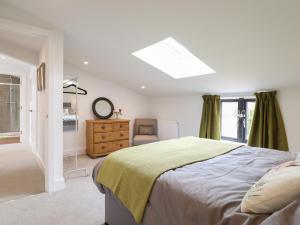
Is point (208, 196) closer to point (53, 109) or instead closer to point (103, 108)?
point (53, 109)

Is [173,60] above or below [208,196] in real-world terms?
above

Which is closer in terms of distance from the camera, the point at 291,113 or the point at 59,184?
the point at 59,184

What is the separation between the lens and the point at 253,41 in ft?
6.52

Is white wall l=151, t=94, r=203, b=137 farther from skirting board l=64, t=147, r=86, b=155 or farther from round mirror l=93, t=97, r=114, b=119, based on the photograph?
skirting board l=64, t=147, r=86, b=155

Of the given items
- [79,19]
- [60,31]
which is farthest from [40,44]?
[79,19]

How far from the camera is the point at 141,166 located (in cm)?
149

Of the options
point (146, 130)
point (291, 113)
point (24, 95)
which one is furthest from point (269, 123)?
point (24, 95)

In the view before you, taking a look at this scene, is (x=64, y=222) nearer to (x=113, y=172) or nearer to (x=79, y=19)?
(x=113, y=172)

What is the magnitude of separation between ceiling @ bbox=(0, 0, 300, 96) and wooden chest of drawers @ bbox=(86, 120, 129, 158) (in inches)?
58.0

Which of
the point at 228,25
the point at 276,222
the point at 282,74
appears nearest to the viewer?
the point at 276,222

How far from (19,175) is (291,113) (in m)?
4.19

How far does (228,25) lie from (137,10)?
907 mm

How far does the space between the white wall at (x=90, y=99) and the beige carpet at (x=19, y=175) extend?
32.4 inches

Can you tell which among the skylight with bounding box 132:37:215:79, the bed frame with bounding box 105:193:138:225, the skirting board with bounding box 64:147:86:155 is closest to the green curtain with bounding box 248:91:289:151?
the skylight with bounding box 132:37:215:79
